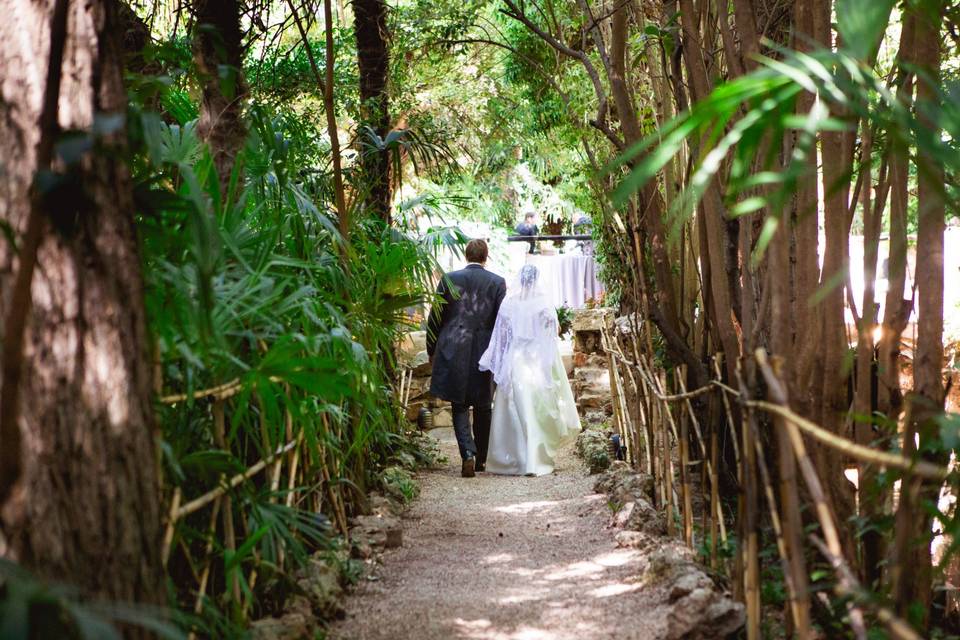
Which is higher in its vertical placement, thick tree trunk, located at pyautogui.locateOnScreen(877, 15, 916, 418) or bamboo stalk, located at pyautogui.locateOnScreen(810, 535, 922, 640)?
thick tree trunk, located at pyautogui.locateOnScreen(877, 15, 916, 418)

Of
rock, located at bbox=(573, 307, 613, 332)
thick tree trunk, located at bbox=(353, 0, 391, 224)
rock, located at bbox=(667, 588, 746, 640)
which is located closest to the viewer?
rock, located at bbox=(667, 588, 746, 640)

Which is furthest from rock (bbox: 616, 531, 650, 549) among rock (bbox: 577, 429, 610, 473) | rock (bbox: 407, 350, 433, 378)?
rock (bbox: 407, 350, 433, 378)

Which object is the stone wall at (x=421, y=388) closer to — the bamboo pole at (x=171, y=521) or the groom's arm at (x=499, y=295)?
the groom's arm at (x=499, y=295)

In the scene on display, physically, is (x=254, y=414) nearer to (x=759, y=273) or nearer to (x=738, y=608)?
(x=738, y=608)

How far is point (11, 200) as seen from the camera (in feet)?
5.75

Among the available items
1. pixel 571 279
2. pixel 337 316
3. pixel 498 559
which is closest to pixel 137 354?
pixel 337 316

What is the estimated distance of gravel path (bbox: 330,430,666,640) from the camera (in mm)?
3318

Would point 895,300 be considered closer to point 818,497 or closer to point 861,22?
point 818,497

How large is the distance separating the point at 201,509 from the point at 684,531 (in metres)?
1.99

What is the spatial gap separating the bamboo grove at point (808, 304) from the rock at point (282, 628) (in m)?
1.21

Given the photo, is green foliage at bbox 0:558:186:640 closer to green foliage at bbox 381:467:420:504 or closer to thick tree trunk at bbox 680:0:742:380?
thick tree trunk at bbox 680:0:742:380

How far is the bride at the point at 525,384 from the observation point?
273 inches

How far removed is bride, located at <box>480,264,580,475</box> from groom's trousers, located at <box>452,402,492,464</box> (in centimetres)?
6

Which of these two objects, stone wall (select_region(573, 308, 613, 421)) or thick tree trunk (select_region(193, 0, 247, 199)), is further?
stone wall (select_region(573, 308, 613, 421))
